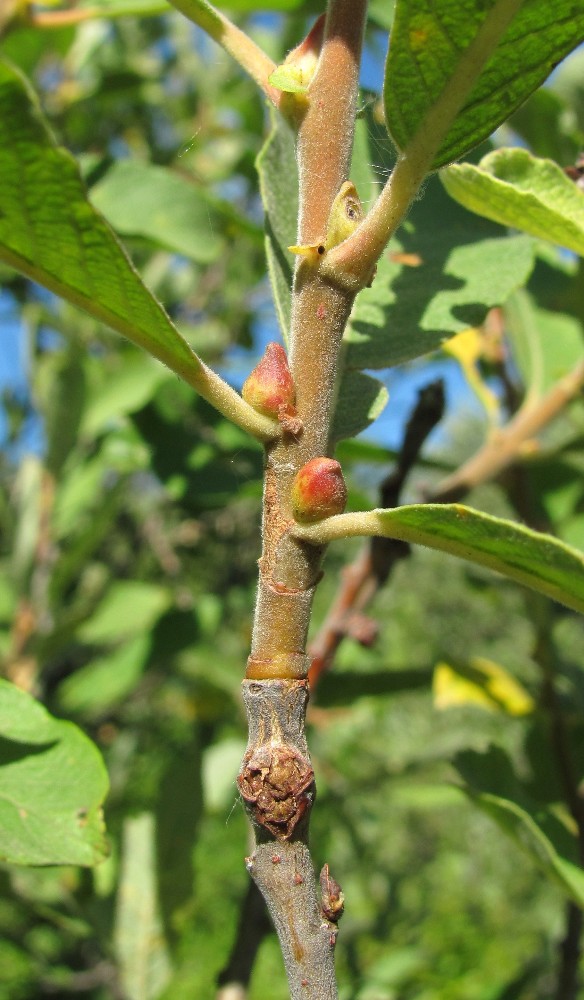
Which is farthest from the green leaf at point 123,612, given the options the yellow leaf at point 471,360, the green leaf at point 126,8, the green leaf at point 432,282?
the green leaf at point 432,282

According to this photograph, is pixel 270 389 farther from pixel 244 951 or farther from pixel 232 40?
pixel 244 951

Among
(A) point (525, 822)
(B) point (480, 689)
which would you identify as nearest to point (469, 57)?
(A) point (525, 822)

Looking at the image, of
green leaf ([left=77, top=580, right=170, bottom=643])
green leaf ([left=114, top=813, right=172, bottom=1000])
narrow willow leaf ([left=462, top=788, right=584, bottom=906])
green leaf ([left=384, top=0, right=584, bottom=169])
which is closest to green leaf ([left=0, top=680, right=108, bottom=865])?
narrow willow leaf ([left=462, top=788, right=584, bottom=906])

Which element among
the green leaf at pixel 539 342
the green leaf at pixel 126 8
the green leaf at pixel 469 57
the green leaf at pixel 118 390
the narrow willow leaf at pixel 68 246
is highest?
the green leaf at pixel 126 8

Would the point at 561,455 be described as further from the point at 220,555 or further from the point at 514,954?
the point at 514,954

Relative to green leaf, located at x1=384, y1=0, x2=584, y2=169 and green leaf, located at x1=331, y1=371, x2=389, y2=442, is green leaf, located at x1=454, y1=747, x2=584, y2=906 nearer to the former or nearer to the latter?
green leaf, located at x1=331, y1=371, x2=389, y2=442

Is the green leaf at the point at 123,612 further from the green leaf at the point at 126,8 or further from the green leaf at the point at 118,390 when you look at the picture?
the green leaf at the point at 126,8

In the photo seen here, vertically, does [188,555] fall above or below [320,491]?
above
